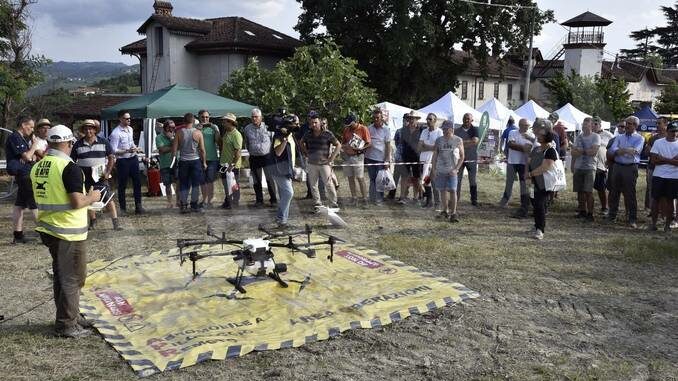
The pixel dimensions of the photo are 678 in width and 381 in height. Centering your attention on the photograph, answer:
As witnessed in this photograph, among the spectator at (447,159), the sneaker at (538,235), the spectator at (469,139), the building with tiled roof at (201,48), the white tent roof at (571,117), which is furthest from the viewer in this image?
the building with tiled roof at (201,48)

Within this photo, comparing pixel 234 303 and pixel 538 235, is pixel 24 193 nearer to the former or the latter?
pixel 234 303

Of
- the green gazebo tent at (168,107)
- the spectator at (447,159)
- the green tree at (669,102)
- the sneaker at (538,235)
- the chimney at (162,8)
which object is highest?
the chimney at (162,8)

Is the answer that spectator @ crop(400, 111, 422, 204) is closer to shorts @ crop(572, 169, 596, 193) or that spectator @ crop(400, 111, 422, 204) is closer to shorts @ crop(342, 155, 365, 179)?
shorts @ crop(342, 155, 365, 179)

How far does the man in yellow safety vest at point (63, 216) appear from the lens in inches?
190

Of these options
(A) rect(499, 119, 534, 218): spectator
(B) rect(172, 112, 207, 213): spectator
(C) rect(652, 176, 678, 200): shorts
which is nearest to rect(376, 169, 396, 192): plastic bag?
(A) rect(499, 119, 534, 218): spectator

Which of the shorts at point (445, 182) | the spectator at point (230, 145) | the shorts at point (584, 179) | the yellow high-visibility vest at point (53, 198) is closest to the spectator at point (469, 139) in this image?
the shorts at point (445, 182)

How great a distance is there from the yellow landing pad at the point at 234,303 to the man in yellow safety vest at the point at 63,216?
37 cm

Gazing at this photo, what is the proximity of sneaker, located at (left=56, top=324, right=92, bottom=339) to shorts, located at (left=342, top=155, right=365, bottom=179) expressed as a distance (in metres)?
6.62

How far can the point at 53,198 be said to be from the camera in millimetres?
4848

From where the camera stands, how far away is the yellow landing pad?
4.91 m

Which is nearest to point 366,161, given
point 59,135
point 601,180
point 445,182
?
point 445,182

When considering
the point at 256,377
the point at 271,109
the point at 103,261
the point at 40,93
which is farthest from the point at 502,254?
the point at 40,93

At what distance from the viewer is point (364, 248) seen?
795 centimetres

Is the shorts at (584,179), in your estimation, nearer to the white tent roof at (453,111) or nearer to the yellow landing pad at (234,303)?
the yellow landing pad at (234,303)
